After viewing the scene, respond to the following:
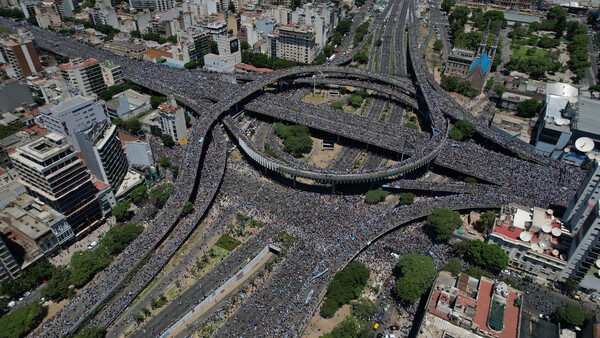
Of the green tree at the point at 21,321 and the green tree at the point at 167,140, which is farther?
the green tree at the point at 167,140

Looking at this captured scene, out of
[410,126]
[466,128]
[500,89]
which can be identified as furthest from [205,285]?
[500,89]

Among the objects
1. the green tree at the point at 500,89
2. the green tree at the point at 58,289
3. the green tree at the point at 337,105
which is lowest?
the green tree at the point at 58,289

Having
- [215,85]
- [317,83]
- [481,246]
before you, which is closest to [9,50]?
[215,85]

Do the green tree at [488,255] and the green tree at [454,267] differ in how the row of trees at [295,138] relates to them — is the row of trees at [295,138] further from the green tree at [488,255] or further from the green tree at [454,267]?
the green tree at [488,255]

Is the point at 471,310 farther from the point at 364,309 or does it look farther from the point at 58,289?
the point at 58,289

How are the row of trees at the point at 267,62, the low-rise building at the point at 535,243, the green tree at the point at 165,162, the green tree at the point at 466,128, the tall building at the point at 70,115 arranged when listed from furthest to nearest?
the row of trees at the point at 267,62 → the green tree at the point at 466,128 → the green tree at the point at 165,162 → the tall building at the point at 70,115 → the low-rise building at the point at 535,243

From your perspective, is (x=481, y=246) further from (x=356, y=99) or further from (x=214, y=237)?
(x=356, y=99)

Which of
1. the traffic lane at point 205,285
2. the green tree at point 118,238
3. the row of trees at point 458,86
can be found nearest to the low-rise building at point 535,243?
the traffic lane at point 205,285

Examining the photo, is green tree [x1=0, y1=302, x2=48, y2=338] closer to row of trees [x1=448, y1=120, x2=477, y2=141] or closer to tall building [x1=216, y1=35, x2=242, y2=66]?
row of trees [x1=448, y1=120, x2=477, y2=141]
